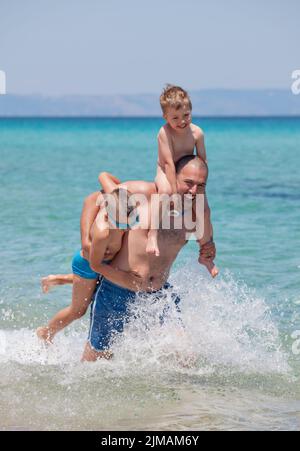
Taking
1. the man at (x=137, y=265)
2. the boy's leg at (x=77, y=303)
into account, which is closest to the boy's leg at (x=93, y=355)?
the man at (x=137, y=265)

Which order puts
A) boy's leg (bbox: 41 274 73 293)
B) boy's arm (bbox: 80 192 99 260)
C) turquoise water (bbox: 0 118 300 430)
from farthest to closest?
boy's leg (bbox: 41 274 73 293) → boy's arm (bbox: 80 192 99 260) → turquoise water (bbox: 0 118 300 430)

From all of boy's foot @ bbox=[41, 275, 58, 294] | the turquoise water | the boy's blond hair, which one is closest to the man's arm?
the turquoise water

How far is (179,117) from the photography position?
586 cm

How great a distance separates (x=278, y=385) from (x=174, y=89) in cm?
212

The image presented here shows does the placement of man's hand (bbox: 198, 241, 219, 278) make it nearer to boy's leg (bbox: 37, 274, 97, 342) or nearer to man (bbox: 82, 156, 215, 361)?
man (bbox: 82, 156, 215, 361)

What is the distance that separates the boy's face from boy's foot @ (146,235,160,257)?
2.48 ft

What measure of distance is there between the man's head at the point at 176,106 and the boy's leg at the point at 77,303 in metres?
1.20

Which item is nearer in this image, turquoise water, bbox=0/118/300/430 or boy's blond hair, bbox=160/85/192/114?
turquoise water, bbox=0/118/300/430

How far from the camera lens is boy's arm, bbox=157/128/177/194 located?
19.1ft

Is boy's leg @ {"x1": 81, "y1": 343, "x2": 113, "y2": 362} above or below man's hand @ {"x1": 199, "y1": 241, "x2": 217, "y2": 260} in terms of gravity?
below
